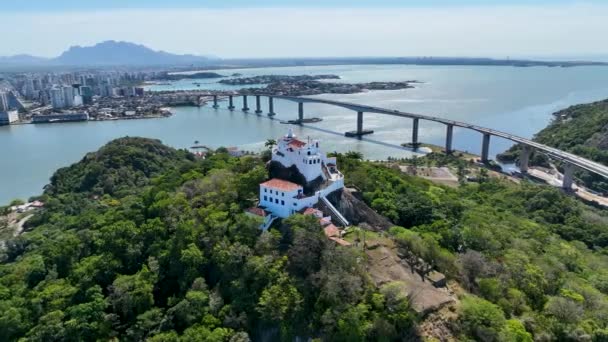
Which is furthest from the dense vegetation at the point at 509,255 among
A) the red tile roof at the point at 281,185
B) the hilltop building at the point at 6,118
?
the hilltop building at the point at 6,118

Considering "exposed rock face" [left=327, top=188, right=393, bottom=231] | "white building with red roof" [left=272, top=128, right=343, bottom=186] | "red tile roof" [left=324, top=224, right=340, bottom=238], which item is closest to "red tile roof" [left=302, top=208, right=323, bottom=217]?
"red tile roof" [left=324, top=224, right=340, bottom=238]

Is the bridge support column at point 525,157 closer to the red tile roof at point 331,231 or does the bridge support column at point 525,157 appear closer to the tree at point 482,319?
the red tile roof at point 331,231

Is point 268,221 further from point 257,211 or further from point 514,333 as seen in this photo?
point 514,333

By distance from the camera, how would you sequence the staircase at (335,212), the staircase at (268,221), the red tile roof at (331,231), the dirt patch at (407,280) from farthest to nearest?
the staircase at (335,212) < the staircase at (268,221) < the red tile roof at (331,231) < the dirt patch at (407,280)

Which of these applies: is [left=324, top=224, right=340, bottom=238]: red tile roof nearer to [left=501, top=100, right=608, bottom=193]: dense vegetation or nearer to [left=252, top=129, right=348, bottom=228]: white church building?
[left=252, top=129, right=348, bottom=228]: white church building

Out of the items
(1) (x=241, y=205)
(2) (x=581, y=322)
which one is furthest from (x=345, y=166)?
(2) (x=581, y=322)

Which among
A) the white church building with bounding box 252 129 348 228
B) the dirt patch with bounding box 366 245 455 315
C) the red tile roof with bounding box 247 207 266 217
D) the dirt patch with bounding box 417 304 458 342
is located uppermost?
the white church building with bounding box 252 129 348 228

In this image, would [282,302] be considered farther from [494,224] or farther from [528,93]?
[528,93]
